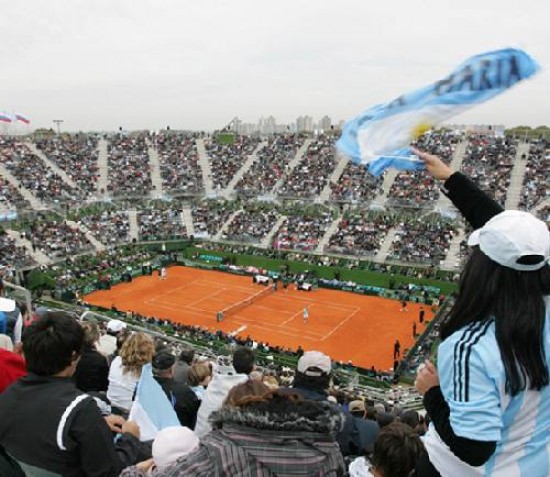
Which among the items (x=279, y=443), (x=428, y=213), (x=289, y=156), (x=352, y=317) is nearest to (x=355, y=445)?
(x=279, y=443)

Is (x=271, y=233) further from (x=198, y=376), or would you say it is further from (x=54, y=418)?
(x=54, y=418)

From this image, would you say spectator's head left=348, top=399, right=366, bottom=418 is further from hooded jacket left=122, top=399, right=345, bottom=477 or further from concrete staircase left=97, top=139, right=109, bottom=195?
concrete staircase left=97, top=139, right=109, bottom=195

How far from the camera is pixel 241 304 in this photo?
101ft

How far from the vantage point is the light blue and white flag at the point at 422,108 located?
506 cm

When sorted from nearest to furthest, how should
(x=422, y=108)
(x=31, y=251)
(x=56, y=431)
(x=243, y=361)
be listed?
(x=56, y=431), (x=422, y=108), (x=243, y=361), (x=31, y=251)

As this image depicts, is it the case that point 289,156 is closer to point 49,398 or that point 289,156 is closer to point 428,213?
point 428,213

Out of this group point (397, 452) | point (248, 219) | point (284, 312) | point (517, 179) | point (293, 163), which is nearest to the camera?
point (397, 452)

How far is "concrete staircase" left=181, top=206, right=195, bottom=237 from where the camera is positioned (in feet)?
142

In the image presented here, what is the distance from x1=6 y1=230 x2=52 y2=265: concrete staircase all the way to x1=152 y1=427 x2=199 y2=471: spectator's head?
34.6 m

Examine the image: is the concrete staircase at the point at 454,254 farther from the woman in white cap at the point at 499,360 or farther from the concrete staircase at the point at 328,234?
the woman in white cap at the point at 499,360

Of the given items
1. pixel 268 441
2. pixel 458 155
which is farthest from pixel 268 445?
pixel 458 155

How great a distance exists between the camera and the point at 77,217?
41.7 meters

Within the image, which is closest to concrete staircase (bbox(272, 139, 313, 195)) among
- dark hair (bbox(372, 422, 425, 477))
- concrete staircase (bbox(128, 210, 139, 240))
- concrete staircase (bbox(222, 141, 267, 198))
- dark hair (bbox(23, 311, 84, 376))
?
concrete staircase (bbox(222, 141, 267, 198))

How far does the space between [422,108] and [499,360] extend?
4.35 meters
